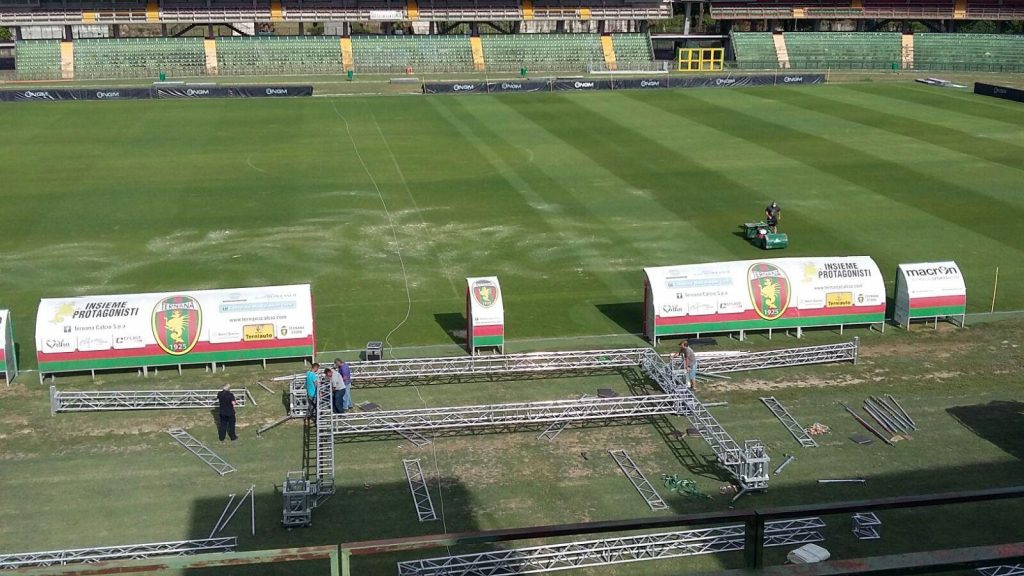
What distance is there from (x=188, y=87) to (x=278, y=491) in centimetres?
5923

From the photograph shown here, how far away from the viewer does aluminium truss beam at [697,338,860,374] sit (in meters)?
26.4

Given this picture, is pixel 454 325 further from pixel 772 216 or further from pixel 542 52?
pixel 542 52

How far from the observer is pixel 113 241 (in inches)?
1511

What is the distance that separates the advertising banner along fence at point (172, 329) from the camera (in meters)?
25.7

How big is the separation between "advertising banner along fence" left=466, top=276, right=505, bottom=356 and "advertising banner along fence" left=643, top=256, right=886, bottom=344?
424cm

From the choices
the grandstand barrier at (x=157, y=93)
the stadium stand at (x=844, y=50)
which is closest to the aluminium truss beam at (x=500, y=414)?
the grandstand barrier at (x=157, y=93)

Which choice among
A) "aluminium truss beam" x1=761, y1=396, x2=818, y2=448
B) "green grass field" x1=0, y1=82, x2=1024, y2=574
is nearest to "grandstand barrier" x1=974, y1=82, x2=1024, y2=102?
"green grass field" x1=0, y1=82, x2=1024, y2=574

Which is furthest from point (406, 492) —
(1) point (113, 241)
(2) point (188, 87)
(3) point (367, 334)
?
(2) point (188, 87)

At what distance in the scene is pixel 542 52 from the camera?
320 ft

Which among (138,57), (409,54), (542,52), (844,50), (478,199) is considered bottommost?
(478,199)

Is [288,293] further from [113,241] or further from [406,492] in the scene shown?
[113,241]

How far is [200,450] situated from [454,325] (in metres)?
9.81

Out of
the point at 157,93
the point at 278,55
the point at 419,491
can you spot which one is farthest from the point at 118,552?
the point at 278,55

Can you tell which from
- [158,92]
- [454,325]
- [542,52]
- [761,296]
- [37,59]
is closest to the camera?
[761,296]
